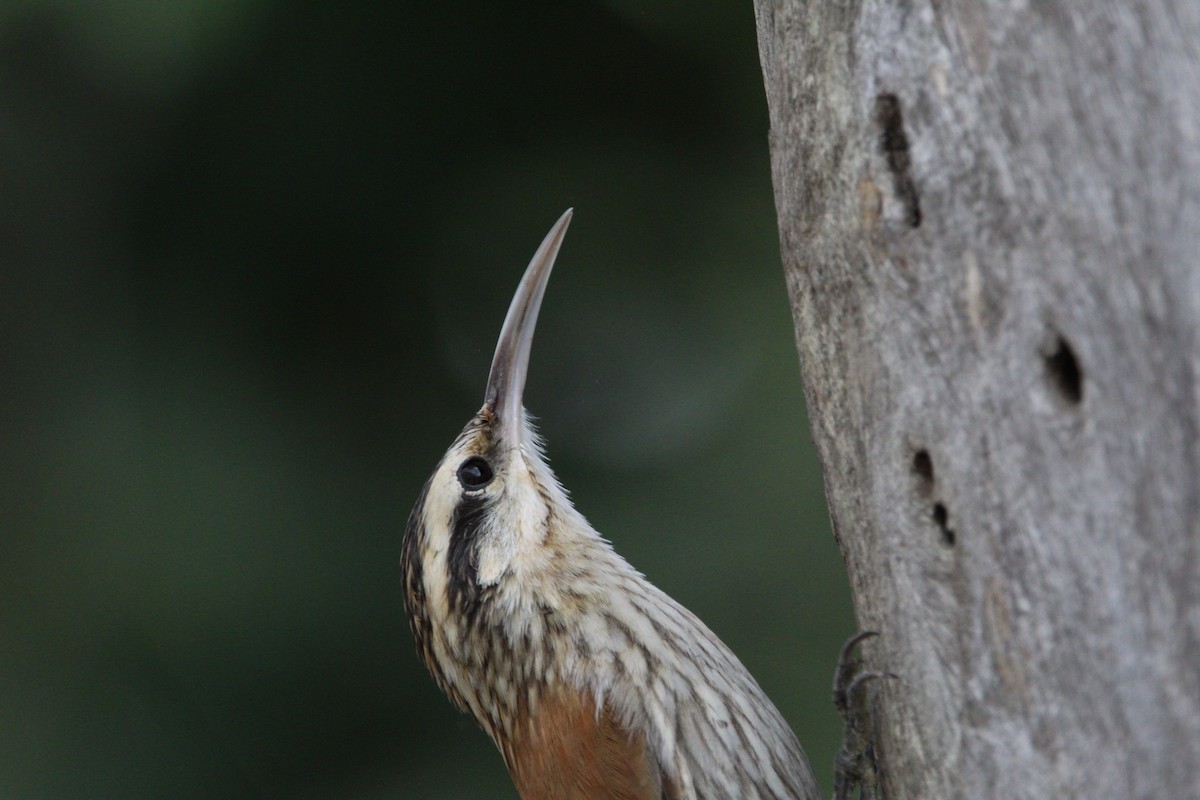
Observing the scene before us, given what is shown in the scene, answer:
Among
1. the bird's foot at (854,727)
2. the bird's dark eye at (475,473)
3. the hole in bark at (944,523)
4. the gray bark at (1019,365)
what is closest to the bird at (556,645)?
the bird's dark eye at (475,473)

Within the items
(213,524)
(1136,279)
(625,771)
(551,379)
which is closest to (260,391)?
(213,524)

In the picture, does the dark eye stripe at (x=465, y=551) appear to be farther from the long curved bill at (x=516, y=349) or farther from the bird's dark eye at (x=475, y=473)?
the long curved bill at (x=516, y=349)

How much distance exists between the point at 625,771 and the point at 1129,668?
133cm

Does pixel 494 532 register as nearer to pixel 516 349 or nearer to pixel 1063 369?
pixel 516 349

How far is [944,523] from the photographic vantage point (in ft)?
5.80

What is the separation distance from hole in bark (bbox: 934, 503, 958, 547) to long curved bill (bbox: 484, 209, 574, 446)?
1.54m

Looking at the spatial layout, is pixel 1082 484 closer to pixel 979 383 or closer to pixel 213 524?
pixel 979 383

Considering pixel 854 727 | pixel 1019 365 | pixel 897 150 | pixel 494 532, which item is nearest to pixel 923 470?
pixel 1019 365

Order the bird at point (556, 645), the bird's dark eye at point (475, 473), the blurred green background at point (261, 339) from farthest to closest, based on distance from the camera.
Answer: the blurred green background at point (261, 339) < the bird's dark eye at point (475, 473) < the bird at point (556, 645)

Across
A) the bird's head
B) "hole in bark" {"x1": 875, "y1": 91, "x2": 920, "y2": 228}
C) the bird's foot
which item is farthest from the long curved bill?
"hole in bark" {"x1": 875, "y1": 91, "x2": 920, "y2": 228}

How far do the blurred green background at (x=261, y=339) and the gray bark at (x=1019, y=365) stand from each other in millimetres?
2567

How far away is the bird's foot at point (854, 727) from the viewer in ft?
6.91

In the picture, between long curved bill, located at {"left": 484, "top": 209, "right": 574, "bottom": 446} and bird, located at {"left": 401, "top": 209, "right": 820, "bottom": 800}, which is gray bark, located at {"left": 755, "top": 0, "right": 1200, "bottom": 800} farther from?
long curved bill, located at {"left": 484, "top": 209, "right": 574, "bottom": 446}

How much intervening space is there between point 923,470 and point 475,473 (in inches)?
60.1
